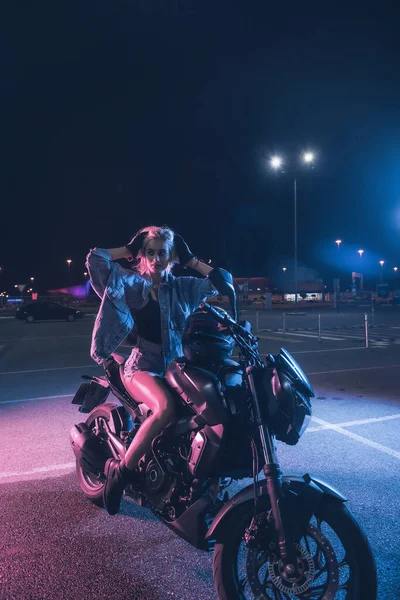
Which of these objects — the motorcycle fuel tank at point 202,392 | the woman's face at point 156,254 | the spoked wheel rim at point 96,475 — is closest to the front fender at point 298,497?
the motorcycle fuel tank at point 202,392

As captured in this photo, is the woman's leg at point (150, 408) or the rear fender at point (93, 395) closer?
the woman's leg at point (150, 408)

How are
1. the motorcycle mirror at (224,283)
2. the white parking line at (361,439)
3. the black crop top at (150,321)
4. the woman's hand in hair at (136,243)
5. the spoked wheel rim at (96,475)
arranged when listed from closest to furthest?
1. the motorcycle mirror at (224,283)
2. the black crop top at (150,321)
3. the woman's hand in hair at (136,243)
4. the spoked wheel rim at (96,475)
5. the white parking line at (361,439)

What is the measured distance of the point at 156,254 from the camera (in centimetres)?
353

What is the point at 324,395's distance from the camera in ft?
26.7

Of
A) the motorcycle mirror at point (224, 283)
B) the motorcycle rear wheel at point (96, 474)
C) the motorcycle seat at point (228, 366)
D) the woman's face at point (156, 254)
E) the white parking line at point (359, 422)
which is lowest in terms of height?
→ the white parking line at point (359, 422)

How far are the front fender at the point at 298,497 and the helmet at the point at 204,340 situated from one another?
743 millimetres

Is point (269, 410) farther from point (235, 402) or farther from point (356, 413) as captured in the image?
point (356, 413)

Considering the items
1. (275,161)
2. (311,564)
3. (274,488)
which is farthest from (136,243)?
(275,161)

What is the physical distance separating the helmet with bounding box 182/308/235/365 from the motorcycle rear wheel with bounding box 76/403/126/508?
1375 mm

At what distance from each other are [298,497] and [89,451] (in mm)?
2029

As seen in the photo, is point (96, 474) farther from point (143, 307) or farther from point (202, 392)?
point (202, 392)

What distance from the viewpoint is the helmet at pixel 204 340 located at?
8.91 ft

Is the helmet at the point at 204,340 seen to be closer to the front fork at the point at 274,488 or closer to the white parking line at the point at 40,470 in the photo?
the front fork at the point at 274,488

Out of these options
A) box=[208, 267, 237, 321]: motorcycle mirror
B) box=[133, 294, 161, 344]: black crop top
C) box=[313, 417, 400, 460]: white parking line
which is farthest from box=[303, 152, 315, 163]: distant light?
box=[208, 267, 237, 321]: motorcycle mirror
